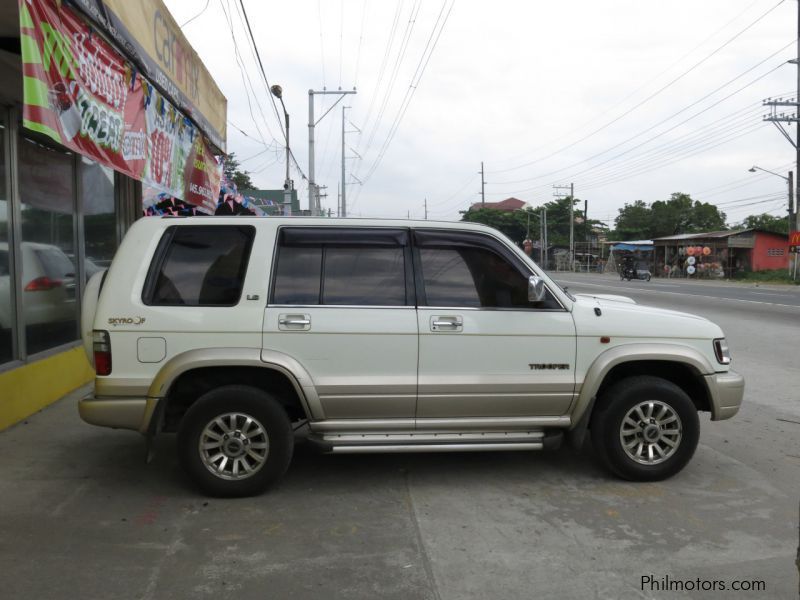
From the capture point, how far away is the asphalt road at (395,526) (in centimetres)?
341

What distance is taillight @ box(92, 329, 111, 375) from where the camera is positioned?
14.1 feet

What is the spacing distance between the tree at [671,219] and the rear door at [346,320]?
249 ft

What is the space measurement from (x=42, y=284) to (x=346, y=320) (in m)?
4.42

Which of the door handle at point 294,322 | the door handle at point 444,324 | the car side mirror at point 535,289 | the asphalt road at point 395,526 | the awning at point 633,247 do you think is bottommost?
the asphalt road at point 395,526

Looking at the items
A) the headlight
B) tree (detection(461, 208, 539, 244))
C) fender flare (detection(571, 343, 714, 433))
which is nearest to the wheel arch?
fender flare (detection(571, 343, 714, 433))

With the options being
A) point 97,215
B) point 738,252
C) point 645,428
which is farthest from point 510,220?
point 645,428

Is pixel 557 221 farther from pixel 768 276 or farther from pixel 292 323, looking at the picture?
pixel 292 323

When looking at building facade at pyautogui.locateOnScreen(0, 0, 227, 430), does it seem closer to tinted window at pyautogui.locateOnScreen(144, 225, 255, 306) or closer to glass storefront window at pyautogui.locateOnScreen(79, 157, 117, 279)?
glass storefront window at pyautogui.locateOnScreen(79, 157, 117, 279)

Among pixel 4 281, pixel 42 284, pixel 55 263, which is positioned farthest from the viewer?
pixel 55 263

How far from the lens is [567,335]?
4.67 meters

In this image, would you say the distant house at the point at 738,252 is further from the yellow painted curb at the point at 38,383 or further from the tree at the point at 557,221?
the yellow painted curb at the point at 38,383

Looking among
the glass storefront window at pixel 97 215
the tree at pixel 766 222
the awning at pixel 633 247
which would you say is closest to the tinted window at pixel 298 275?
the glass storefront window at pixel 97 215

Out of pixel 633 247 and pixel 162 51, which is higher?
pixel 162 51

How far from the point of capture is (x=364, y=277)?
462cm
